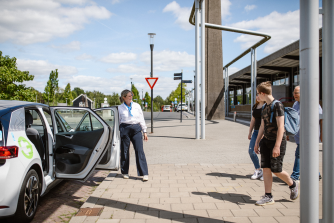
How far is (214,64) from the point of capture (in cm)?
2445

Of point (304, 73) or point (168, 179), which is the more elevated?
point (304, 73)

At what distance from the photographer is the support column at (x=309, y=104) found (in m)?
2.39

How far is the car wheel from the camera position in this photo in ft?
10.0

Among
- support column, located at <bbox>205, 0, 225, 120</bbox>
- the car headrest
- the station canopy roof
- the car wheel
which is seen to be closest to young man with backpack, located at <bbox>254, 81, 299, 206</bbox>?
the car wheel

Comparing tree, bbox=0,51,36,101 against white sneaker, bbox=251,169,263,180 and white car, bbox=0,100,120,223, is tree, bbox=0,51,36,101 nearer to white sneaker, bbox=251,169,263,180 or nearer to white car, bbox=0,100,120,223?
white car, bbox=0,100,120,223

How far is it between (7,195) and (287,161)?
5.95m

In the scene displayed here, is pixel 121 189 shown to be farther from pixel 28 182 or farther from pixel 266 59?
pixel 266 59

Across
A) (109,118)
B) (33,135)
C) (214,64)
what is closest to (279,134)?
(33,135)

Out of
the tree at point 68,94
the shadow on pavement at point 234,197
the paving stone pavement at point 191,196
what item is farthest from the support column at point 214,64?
the tree at point 68,94

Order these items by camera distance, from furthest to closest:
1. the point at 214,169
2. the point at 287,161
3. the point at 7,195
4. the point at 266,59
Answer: the point at 266,59
the point at 287,161
the point at 214,169
the point at 7,195

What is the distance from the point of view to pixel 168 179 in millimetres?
5148

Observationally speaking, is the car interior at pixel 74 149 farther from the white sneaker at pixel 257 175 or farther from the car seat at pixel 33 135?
the white sneaker at pixel 257 175

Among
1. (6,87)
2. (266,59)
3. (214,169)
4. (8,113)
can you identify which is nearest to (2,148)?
(8,113)

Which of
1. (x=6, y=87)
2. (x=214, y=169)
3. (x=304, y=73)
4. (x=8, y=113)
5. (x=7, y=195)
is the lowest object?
(x=214, y=169)
